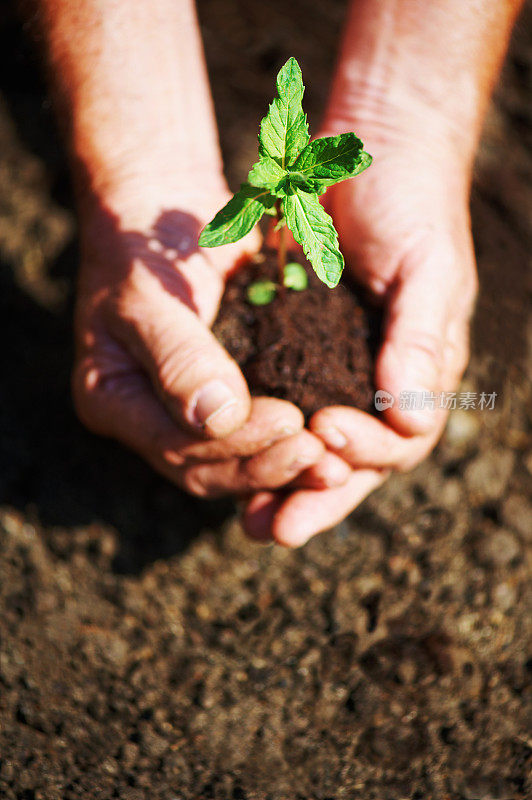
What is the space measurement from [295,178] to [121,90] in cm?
108

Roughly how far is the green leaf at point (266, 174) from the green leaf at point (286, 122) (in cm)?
2

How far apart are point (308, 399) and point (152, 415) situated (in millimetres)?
480

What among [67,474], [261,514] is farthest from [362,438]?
[67,474]

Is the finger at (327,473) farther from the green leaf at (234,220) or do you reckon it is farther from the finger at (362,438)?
the green leaf at (234,220)

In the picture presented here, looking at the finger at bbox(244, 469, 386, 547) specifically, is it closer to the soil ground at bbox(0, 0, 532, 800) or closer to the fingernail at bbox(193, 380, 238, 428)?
the soil ground at bbox(0, 0, 532, 800)

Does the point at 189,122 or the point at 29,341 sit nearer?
the point at 189,122

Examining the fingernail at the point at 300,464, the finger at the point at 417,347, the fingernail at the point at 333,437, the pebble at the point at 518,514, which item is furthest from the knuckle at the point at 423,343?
the pebble at the point at 518,514

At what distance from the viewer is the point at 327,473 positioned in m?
1.77

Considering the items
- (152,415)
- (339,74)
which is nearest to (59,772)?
(152,415)

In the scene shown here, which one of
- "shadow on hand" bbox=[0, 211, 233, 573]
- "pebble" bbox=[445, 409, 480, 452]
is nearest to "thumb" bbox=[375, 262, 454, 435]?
"pebble" bbox=[445, 409, 480, 452]

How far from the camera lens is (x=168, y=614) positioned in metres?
2.16

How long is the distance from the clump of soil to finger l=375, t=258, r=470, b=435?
8 centimetres

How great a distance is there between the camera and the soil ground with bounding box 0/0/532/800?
1863mm

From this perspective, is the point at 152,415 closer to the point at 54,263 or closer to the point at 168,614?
the point at 168,614
